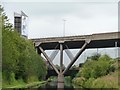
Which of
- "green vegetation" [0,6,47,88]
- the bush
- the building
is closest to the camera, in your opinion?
"green vegetation" [0,6,47,88]

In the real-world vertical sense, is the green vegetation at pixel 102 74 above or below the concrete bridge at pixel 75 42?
below

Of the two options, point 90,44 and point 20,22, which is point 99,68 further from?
point 20,22

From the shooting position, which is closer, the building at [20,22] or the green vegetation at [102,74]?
the green vegetation at [102,74]

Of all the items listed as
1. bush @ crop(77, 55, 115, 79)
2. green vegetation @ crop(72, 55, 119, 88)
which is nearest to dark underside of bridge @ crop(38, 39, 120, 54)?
green vegetation @ crop(72, 55, 119, 88)

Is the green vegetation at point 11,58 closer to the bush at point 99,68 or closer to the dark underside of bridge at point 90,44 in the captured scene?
the bush at point 99,68

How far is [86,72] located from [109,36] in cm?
716

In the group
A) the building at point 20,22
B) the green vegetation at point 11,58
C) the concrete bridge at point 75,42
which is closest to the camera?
the green vegetation at point 11,58

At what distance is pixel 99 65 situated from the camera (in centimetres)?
5494

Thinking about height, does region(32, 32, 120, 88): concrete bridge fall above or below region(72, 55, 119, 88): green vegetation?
above

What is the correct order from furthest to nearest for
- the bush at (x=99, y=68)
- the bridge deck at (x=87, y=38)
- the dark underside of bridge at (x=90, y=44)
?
the dark underside of bridge at (x=90, y=44) → the bridge deck at (x=87, y=38) → the bush at (x=99, y=68)

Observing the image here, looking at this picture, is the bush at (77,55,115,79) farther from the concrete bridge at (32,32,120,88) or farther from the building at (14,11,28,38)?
the building at (14,11,28,38)

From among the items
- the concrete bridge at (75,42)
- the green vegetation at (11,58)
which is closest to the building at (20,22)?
the concrete bridge at (75,42)

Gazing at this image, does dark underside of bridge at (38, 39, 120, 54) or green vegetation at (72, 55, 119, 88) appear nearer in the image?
green vegetation at (72, 55, 119, 88)

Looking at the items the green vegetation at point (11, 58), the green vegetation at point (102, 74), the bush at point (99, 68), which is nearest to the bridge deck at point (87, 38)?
the green vegetation at point (102, 74)
